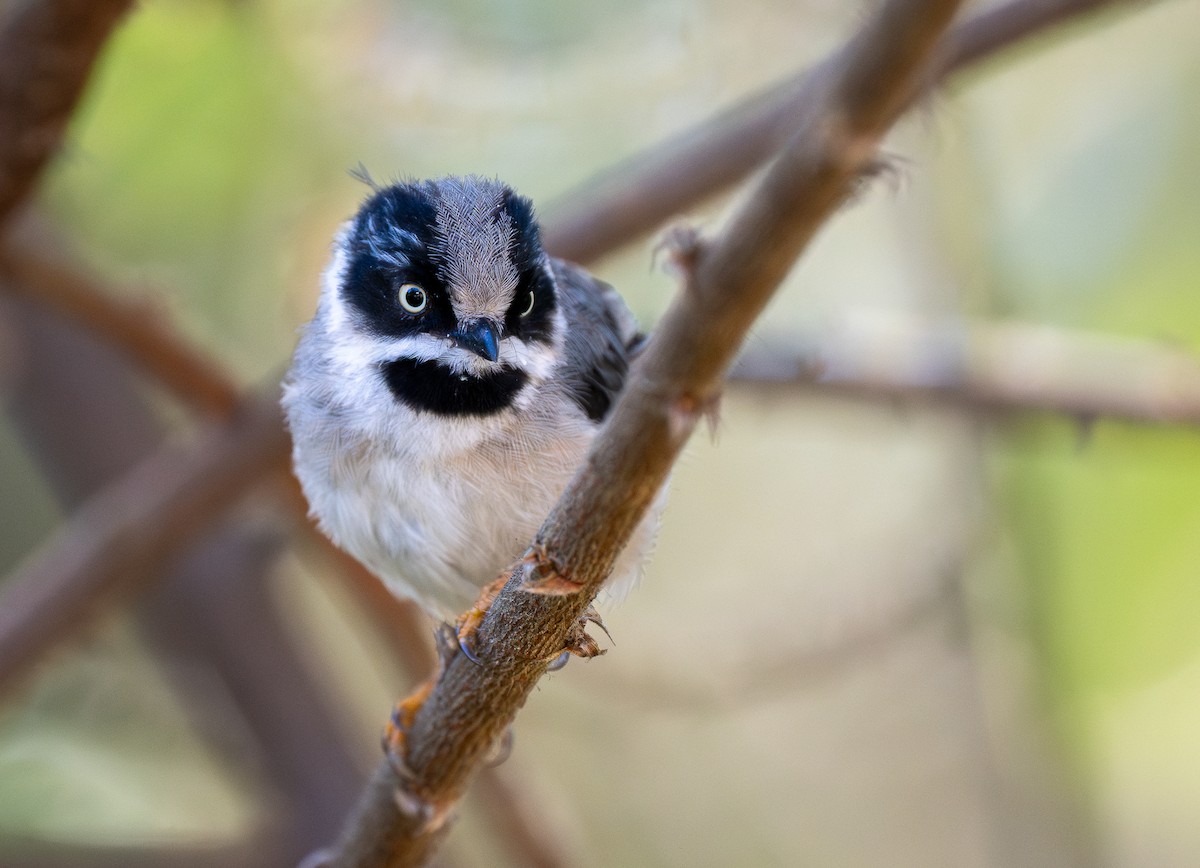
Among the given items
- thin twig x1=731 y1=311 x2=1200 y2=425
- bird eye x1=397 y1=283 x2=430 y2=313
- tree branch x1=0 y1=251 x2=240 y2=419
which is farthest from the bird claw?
tree branch x1=0 y1=251 x2=240 y2=419

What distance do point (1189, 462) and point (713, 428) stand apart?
12.7 feet

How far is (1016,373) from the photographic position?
4.07 meters

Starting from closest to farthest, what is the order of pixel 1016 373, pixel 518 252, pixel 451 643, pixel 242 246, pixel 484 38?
1. pixel 451 643
2. pixel 518 252
3. pixel 1016 373
4. pixel 484 38
5. pixel 242 246

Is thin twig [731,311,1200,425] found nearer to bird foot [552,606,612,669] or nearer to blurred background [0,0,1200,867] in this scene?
blurred background [0,0,1200,867]

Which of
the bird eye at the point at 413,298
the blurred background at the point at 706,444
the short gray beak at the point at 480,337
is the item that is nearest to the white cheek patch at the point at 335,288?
the bird eye at the point at 413,298

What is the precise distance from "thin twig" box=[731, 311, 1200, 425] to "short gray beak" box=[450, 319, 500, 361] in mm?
1427

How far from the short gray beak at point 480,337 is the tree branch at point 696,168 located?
1309 mm

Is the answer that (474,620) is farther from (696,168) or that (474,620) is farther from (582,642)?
(696,168)

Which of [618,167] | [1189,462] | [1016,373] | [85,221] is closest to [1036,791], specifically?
[1189,462]

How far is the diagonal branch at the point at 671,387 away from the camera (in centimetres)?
121

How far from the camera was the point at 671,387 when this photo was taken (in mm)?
1464

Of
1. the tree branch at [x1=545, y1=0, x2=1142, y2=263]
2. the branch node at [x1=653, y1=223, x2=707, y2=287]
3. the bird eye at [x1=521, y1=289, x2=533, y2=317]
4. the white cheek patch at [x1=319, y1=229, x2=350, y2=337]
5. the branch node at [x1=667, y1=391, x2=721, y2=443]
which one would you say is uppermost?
the tree branch at [x1=545, y1=0, x2=1142, y2=263]

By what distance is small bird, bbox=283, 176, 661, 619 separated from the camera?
2621mm

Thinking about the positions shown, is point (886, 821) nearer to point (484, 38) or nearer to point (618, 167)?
point (618, 167)
